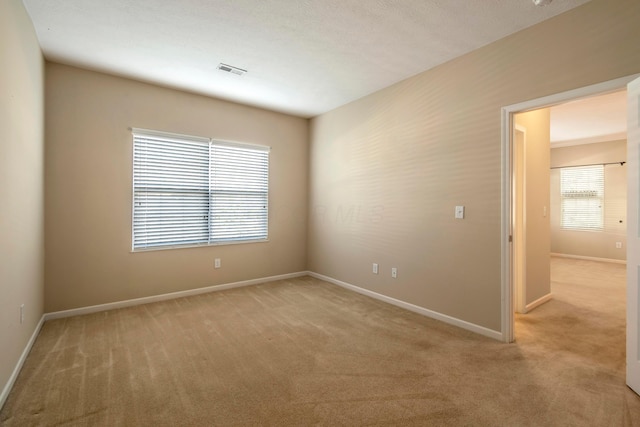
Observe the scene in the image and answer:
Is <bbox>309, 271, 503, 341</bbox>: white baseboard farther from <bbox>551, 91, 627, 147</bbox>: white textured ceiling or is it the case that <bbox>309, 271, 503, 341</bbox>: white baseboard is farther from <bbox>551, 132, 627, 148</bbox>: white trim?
<bbox>551, 132, 627, 148</bbox>: white trim

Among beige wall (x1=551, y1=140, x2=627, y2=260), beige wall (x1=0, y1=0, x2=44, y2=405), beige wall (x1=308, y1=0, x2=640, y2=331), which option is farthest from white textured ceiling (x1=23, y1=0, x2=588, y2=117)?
beige wall (x1=551, y1=140, x2=627, y2=260)

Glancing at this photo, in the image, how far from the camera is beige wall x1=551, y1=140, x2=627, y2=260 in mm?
6277

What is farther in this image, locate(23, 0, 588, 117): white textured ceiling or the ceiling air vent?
the ceiling air vent

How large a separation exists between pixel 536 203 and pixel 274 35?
3583mm

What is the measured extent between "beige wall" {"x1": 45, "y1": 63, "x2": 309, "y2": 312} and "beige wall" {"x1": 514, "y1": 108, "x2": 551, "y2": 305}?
380 centimetres

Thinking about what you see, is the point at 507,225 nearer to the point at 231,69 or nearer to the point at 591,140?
the point at 231,69

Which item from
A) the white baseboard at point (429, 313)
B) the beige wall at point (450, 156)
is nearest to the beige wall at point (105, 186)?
the white baseboard at point (429, 313)

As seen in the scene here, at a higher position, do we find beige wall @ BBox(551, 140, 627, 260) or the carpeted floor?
beige wall @ BBox(551, 140, 627, 260)

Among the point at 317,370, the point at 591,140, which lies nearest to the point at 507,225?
the point at 317,370

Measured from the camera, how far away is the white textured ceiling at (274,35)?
231 centimetres

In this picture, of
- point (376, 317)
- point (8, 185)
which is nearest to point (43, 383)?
point (8, 185)

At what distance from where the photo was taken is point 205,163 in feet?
13.8

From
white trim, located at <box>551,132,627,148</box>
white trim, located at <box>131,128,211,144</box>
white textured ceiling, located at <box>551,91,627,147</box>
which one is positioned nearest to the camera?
white trim, located at <box>131,128,211,144</box>

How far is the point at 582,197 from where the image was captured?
22.3 ft
